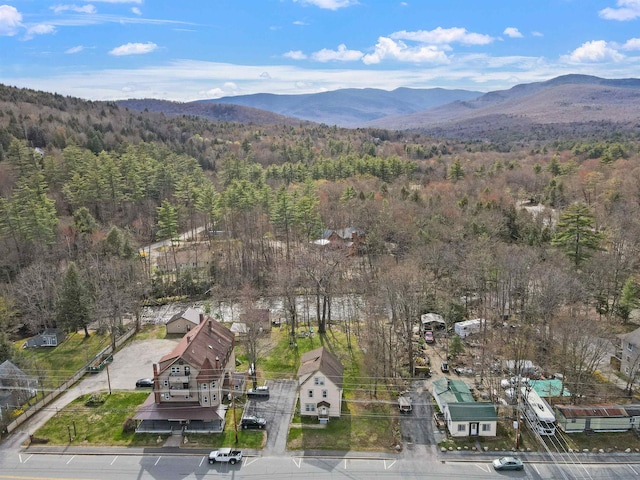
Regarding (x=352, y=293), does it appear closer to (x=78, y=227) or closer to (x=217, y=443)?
(x=217, y=443)

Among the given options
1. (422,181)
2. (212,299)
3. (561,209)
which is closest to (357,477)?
(212,299)

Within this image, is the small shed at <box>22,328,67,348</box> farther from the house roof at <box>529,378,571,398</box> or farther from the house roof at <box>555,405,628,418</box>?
the house roof at <box>555,405,628,418</box>

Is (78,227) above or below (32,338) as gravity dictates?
above

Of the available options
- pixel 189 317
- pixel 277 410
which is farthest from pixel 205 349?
pixel 189 317

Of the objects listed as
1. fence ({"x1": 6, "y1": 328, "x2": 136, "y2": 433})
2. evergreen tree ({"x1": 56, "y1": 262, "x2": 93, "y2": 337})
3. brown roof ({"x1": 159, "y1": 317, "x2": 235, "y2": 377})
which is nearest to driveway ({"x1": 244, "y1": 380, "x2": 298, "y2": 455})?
brown roof ({"x1": 159, "y1": 317, "x2": 235, "y2": 377})

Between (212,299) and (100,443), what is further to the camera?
(212,299)

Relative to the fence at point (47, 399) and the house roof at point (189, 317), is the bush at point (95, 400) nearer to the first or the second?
the fence at point (47, 399)

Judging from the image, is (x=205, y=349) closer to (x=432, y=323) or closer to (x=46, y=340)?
(x=46, y=340)
